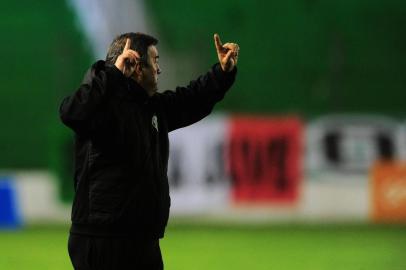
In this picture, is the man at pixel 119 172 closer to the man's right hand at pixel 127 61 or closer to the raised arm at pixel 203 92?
the man's right hand at pixel 127 61

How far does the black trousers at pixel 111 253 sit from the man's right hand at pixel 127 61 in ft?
2.08

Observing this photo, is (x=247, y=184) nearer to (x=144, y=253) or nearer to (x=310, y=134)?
(x=310, y=134)

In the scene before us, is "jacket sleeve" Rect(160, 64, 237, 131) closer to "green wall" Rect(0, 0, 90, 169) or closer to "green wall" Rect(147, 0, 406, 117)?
"green wall" Rect(147, 0, 406, 117)

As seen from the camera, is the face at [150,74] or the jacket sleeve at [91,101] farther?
the face at [150,74]

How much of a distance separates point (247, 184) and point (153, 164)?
7.28 meters

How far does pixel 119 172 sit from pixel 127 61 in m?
0.42

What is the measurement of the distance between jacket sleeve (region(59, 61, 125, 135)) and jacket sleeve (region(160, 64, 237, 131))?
19.5 inches

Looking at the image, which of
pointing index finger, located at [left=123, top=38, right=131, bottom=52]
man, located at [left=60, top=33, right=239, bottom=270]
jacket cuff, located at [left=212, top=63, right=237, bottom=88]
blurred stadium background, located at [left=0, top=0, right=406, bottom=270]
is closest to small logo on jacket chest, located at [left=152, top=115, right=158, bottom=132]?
man, located at [left=60, top=33, right=239, bottom=270]

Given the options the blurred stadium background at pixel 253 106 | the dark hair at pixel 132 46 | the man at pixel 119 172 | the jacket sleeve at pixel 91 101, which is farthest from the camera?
the blurred stadium background at pixel 253 106

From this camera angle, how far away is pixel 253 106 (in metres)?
10.6

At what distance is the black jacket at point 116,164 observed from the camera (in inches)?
129

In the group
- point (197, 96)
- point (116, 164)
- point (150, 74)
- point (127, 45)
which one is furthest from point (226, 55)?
point (116, 164)

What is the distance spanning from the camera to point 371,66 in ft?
34.9

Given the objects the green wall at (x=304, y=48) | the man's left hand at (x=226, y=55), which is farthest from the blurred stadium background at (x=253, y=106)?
the man's left hand at (x=226, y=55)
